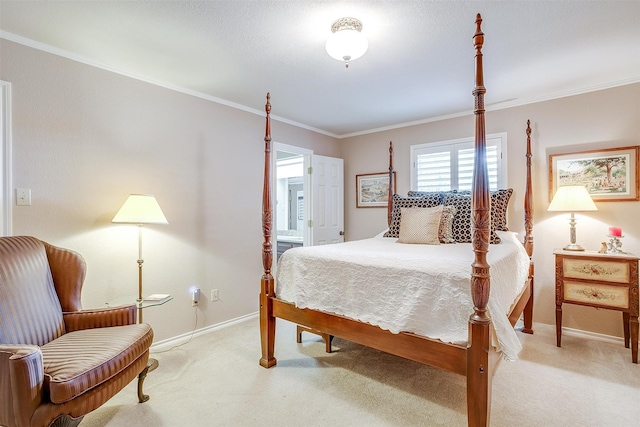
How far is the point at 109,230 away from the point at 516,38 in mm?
3357

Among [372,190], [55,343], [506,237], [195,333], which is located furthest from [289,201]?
[55,343]

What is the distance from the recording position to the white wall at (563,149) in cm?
281

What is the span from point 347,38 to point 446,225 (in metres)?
1.86

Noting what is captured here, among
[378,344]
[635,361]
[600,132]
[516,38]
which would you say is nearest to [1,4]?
[378,344]

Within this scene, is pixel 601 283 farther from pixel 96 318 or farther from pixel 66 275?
pixel 66 275

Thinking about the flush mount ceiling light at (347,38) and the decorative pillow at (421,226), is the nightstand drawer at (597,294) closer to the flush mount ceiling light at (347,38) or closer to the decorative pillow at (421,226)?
the decorative pillow at (421,226)

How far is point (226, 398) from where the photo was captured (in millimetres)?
1985

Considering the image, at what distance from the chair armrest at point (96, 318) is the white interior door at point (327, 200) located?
2566 millimetres

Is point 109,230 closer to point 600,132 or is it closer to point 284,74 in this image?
point 284,74

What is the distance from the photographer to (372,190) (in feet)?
14.8

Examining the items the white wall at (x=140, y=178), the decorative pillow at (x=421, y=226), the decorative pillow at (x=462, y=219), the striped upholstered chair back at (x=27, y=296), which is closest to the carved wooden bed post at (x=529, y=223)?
the decorative pillow at (x=462, y=219)

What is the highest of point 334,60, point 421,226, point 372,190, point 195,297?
point 334,60

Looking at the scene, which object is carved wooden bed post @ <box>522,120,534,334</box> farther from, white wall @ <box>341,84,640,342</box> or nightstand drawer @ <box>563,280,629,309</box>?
nightstand drawer @ <box>563,280,629,309</box>

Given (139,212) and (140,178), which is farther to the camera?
(140,178)
